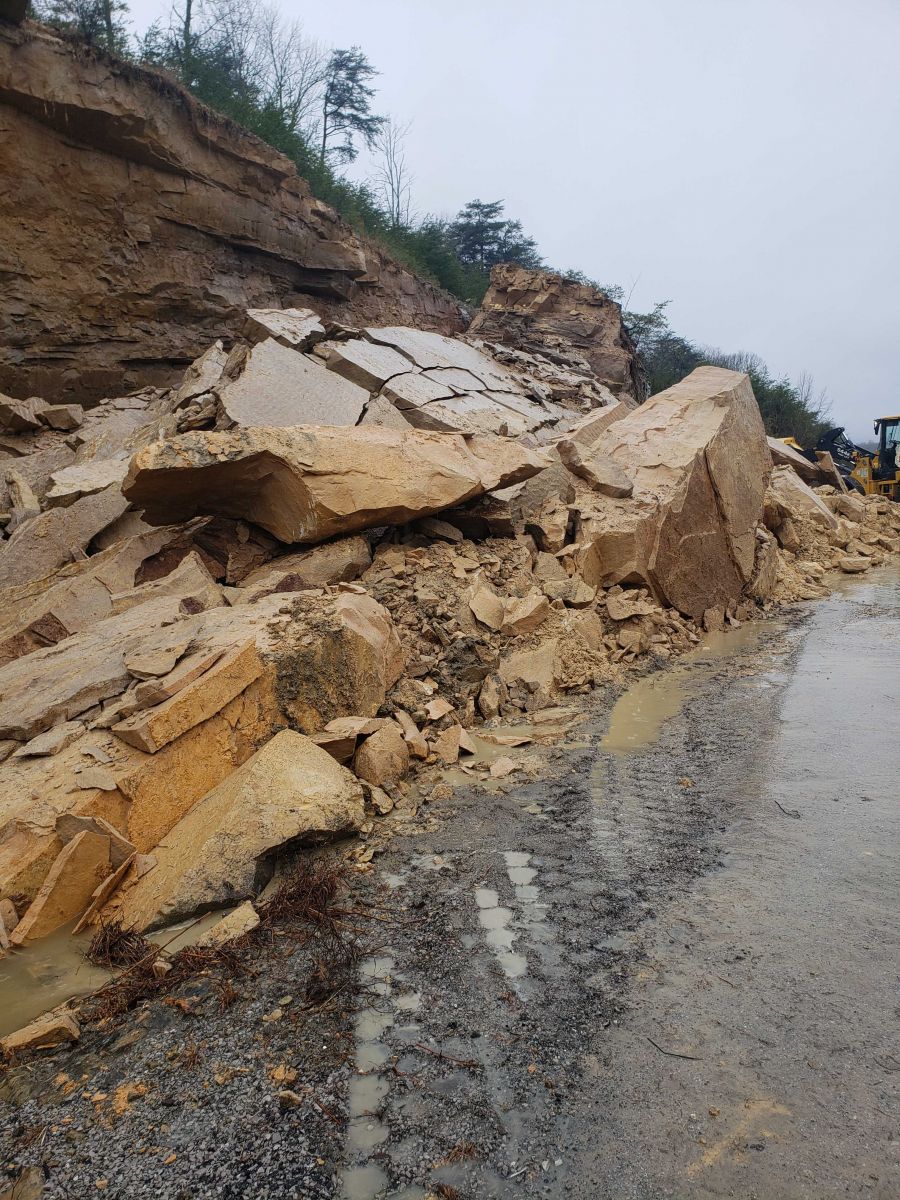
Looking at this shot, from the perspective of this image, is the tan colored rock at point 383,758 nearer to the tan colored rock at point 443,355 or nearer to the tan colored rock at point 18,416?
the tan colored rock at point 443,355

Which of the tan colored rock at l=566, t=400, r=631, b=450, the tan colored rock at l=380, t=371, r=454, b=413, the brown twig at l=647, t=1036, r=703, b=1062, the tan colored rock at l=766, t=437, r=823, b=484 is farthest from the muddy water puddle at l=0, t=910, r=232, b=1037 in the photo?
the tan colored rock at l=766, t=437, r=823, b=484

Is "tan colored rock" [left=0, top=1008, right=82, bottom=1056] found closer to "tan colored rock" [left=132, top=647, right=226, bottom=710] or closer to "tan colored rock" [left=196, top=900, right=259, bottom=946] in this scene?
"tan colored rock" [left=196, top=900, right=259, bottom=946]

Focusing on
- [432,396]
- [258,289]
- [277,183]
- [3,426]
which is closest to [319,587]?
[432,396]

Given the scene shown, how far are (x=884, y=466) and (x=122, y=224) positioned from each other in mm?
14531

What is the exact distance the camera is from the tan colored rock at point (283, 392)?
5512mm

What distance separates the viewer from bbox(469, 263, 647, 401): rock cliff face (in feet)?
45.8

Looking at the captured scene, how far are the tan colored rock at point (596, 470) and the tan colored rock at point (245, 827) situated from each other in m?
3.86

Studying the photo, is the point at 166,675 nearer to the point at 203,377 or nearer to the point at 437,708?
the point at 437,708

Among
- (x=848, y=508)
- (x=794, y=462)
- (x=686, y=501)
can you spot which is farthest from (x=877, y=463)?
(x=686, y=501)

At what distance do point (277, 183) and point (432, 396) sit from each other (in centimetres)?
562

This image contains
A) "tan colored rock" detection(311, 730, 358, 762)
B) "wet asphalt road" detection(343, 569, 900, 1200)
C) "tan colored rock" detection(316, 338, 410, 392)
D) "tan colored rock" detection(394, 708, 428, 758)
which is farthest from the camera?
"tan colored rock" detection(316, 338, 410, 392)

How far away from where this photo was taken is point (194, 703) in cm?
283

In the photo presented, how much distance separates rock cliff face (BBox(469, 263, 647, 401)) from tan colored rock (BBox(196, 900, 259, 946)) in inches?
519

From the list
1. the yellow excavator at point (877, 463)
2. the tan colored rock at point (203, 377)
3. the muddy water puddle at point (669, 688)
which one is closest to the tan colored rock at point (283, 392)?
the tan colored rock at point (203, 377)
